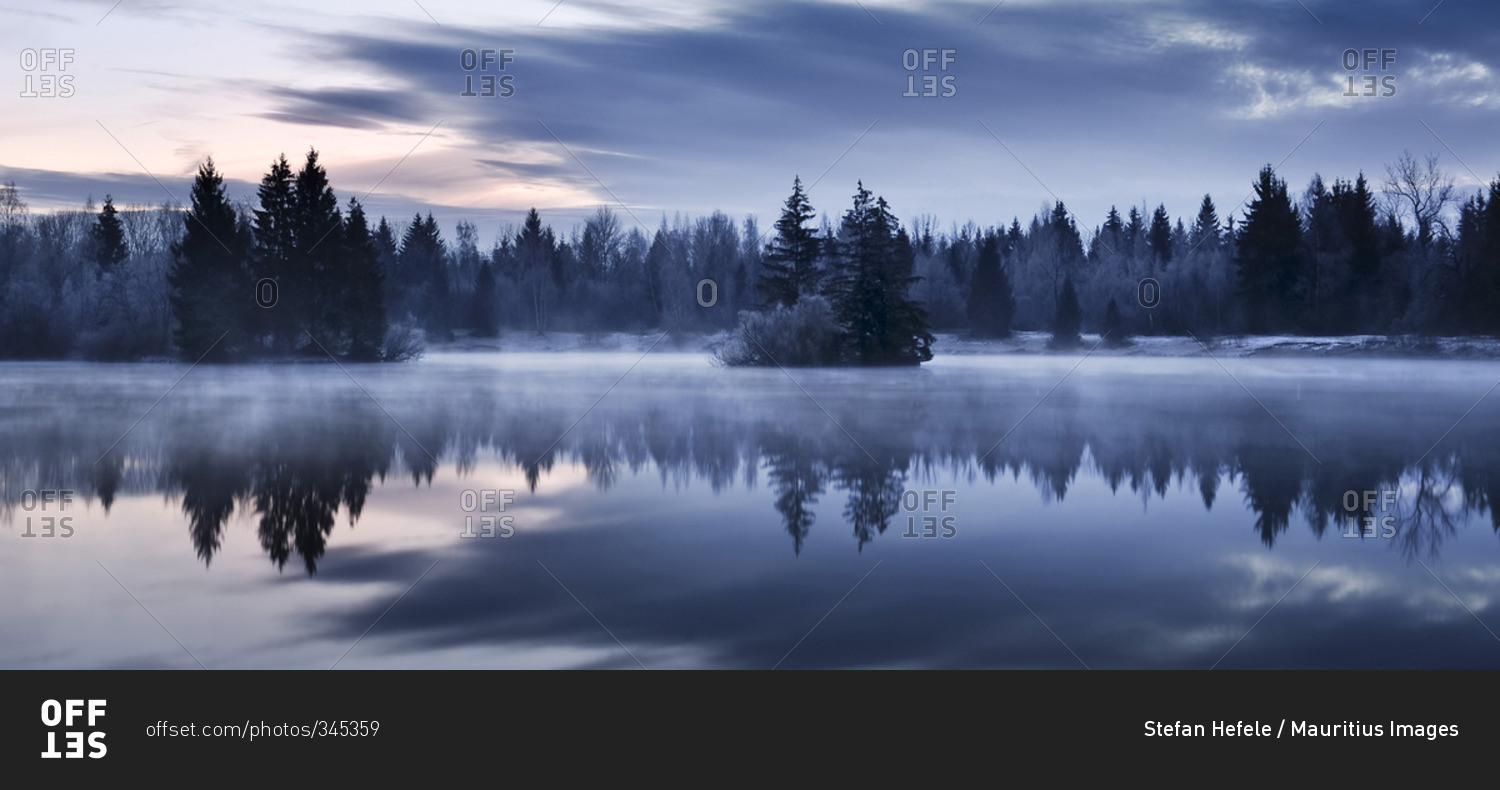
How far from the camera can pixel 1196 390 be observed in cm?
3359

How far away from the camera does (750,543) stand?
10.3m

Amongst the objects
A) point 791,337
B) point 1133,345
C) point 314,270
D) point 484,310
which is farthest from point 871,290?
point 484,310

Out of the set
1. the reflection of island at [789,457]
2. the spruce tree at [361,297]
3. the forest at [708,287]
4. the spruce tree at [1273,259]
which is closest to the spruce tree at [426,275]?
the forest at [708,287]

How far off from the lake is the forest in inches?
1248

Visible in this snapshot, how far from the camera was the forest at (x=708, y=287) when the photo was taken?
53.6m

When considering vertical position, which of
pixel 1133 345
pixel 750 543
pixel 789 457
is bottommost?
pixel 750 543

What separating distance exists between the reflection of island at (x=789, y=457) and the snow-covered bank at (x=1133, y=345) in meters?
35.8

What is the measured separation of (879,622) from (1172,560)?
339cm

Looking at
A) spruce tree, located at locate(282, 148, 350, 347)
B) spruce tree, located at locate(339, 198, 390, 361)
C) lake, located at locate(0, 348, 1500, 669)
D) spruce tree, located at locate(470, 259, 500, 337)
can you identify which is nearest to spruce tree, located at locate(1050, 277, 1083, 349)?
spruce tree, located at locate(470, 259, 500, 337)

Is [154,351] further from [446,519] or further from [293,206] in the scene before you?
[446,519]

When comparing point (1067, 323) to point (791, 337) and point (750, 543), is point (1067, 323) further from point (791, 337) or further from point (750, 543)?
point (750, 543)

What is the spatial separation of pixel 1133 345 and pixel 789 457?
66831 mm

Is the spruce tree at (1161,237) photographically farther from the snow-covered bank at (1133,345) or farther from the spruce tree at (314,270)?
the spruce tree at (314,270)

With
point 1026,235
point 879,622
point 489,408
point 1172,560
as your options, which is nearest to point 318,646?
point 879,622
